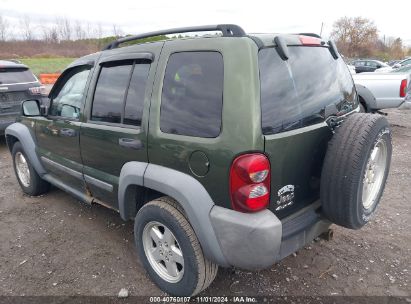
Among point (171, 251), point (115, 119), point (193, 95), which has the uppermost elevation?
point (193, 95)

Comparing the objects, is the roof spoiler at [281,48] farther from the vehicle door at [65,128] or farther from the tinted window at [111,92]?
the vehicle door at [65,128]

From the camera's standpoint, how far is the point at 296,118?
84.8 inches

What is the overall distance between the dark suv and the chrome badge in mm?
11

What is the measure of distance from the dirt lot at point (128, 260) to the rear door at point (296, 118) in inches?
30.9

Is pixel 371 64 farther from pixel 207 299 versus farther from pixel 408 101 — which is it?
pixel 207 299

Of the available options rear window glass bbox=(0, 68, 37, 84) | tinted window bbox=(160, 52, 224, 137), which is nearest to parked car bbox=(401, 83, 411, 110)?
tinted window bbox=(160, 52, 224, 137)

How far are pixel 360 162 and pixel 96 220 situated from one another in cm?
286

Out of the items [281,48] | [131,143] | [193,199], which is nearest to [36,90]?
[131,143]

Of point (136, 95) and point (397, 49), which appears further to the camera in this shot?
point (397, 49)

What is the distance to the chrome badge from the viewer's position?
6.93 feet

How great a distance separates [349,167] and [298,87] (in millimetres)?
621

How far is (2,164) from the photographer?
19.0 feet

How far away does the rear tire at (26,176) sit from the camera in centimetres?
424

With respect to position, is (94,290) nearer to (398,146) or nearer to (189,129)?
(189,129)
